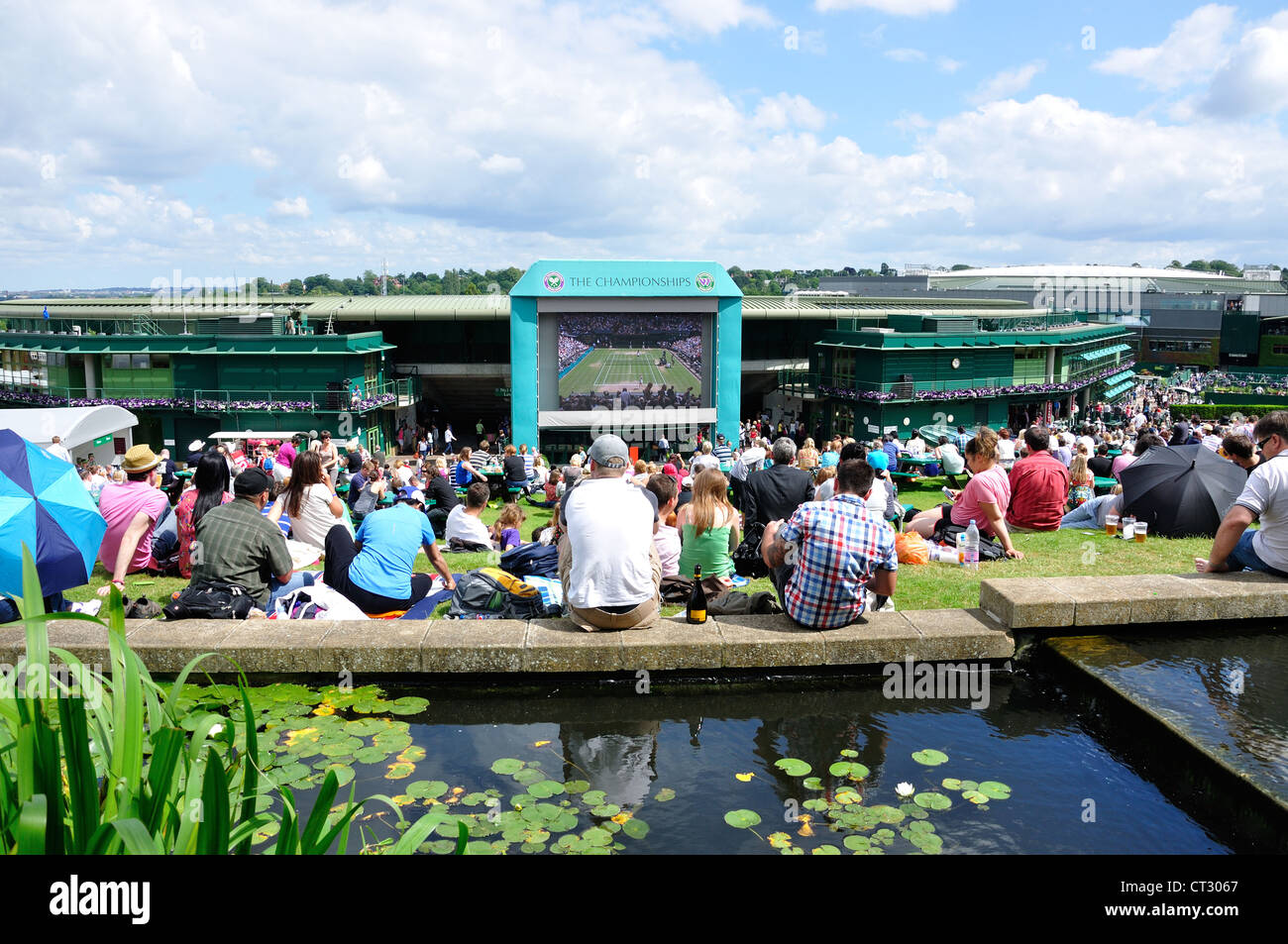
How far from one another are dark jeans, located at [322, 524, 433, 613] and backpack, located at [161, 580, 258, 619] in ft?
2.37

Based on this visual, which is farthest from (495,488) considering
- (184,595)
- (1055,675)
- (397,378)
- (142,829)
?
(397,378)

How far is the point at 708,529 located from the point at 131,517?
189 inches

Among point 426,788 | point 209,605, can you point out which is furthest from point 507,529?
point 426,788

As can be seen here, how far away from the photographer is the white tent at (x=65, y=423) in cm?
1930

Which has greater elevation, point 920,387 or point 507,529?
point 920,387

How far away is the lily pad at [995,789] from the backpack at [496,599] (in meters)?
2.84

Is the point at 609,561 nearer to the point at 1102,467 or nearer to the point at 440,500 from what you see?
the point at 440,500

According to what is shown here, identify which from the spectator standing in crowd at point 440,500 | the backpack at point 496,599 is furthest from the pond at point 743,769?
the spectator standing in crowd at point 440,500

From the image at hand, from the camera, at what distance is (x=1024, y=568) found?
7840 millimetres

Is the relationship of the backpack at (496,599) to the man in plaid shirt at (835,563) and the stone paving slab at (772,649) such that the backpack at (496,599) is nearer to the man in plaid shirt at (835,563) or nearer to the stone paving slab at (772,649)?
the stone paving slab at (772,649)

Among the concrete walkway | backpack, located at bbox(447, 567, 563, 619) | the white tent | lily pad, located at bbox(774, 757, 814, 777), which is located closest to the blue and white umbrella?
the concrete walkway
